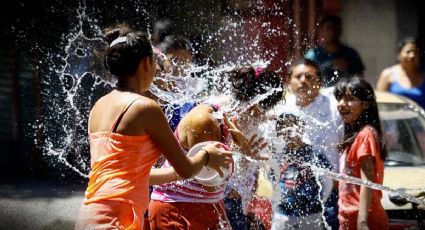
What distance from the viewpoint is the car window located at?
→ 560 cm

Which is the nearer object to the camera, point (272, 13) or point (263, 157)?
point (263, 157)

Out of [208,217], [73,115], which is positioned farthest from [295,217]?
[73,115]

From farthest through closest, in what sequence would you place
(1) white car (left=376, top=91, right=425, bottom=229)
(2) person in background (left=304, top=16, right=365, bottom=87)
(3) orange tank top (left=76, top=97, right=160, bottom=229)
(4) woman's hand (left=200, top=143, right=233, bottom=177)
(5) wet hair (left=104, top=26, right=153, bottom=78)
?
(2) person in background (left=304, top=16, right=365, bottom=87)
(1) white car (left=376, top=91, right=425, bottom=229)
(4) woman's hand (left=200, top=143, right=233, bottom=177)
(5) wet hair (left=104, top=26, right=153, bottom=78)
(3) orange tank top (left=76, top=97, right=160, bottom=229)

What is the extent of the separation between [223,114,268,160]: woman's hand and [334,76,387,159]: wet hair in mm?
Result: 1169

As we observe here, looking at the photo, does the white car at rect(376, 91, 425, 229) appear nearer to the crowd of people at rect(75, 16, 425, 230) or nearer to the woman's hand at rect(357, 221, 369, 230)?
the crowd of people at rect(75, 16, 425, 230)

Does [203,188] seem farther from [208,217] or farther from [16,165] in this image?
[16,165]

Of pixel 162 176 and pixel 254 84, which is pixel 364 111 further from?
pixel 162 176

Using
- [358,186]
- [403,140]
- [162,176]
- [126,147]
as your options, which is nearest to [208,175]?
[162,176]

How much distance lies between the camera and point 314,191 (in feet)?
14.8

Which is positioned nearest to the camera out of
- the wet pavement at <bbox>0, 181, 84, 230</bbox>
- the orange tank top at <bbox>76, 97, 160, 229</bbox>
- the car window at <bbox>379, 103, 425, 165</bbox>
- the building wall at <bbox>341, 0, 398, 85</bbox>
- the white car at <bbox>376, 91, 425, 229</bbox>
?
the orange tank top at <bbox>76, 97, 160, 229</bbox>

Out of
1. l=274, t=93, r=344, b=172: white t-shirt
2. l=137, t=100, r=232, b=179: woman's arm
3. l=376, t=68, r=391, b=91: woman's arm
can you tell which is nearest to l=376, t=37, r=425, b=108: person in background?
l=376, t=68, r=391, b=91: woman's arm

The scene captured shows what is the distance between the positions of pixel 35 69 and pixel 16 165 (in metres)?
1.44

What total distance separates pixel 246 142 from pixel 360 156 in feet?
3.95

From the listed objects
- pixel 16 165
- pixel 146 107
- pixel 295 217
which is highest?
pixel 146 107
